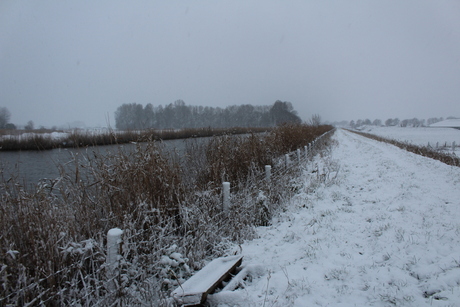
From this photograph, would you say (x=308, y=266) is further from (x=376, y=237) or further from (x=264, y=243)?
(x=376, y=237)

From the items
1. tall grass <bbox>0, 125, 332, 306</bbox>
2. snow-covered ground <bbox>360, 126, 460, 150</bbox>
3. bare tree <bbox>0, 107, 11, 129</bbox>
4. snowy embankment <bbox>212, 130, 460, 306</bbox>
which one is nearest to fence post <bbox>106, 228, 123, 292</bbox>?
tall grass <bbox>0, 125, 332, 306</bbox>

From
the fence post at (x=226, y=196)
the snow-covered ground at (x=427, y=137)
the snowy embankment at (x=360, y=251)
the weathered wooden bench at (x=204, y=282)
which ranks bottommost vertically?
the snow-covered ground at (x=427, y=137)

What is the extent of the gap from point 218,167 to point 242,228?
1588 mm

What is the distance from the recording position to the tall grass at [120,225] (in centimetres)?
206

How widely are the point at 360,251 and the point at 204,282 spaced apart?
223 centimetres

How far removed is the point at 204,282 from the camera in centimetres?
260

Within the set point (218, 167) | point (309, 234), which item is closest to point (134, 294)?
point (309, 234)

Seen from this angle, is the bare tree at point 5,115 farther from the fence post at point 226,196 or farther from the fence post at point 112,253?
the fence post at point 112,253

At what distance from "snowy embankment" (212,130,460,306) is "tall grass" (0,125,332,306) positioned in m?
0.63

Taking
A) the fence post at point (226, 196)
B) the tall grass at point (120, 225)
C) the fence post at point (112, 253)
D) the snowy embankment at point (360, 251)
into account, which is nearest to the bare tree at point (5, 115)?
the tall grass at point (120, 225)

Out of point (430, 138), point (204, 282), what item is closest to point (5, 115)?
point (204, 282)

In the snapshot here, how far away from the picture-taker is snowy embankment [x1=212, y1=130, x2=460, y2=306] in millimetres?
2465

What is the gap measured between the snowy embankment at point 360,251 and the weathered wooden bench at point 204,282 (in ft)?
0.55

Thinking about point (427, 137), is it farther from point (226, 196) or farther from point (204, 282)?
point (204, 282)
